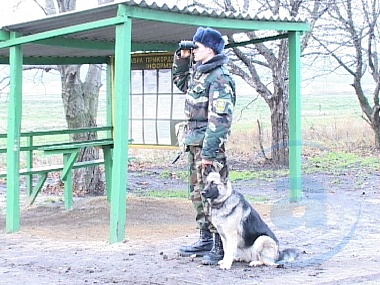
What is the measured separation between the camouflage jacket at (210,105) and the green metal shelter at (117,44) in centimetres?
103

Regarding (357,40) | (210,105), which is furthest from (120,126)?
(357,40)

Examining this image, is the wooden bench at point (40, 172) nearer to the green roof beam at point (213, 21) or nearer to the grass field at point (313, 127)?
the green roof beam at point (213, 21)

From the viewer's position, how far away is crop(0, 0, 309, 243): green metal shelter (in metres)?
7.41

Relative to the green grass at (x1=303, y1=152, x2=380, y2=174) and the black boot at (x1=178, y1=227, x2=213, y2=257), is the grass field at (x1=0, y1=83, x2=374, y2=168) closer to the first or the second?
the green grass at (x1=303, y1=152, x2=380, y2=174)

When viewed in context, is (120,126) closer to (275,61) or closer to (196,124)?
(196,124)

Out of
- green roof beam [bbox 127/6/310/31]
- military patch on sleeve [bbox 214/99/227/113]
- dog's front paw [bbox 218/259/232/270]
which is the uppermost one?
green roof beam [bbox 127/6/310/31]

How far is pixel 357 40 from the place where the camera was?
1633 centimetres

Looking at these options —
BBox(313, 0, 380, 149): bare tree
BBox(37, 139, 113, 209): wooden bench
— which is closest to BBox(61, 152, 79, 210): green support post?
BBox(37, 139, 113, 209): wooden bench

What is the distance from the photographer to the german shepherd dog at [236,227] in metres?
6.27

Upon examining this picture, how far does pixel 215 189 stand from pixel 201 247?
79 cm

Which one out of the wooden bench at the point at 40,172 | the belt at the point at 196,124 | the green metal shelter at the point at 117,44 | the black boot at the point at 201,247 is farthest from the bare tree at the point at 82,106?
the belt at the point at 196,124

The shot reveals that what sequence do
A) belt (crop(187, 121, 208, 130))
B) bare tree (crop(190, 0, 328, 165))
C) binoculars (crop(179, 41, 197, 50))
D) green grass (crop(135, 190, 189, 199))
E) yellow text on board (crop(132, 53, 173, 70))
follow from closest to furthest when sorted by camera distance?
1. belt (crop(187, 121, 208, 130))
2. binoculars (crop(179, 41, 197, 50))
3. yellow text on board (crop(132, 53, 173, 70))
4. green grass (crop(135, 190, 189, 199))
5. bare tree (crop(190, 0, 328, 165))

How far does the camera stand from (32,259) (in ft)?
23.1

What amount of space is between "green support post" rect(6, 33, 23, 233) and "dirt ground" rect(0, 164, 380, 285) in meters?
0.24
